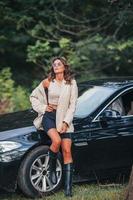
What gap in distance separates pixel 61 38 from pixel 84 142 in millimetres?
9548

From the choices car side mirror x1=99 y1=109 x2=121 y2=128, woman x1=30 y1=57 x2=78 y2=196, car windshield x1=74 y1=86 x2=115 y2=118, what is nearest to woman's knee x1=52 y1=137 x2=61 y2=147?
woman x1=30 y1=57 x2=78 y2=196

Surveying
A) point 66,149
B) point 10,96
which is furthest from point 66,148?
point 10,96

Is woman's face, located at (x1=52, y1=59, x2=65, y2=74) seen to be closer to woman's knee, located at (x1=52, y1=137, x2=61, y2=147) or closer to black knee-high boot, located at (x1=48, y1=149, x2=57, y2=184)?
woman's knee, located at (x1=52, y1=137, x2=61, y2=147)

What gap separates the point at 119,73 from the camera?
20.6 m

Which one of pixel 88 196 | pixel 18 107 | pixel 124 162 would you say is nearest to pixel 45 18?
pixel 18 107

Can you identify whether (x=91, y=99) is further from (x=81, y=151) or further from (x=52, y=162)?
(x=52, y=162)

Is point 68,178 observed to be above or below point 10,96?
below

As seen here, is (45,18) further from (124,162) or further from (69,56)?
(124,162)

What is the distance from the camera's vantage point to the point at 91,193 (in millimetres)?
8469

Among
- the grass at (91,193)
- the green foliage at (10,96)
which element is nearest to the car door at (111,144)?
the grass at (91,193)

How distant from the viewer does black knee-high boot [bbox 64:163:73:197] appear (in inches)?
344

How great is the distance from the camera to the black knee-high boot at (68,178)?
874 cm

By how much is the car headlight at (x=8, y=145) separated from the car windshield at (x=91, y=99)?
1168 millimetres

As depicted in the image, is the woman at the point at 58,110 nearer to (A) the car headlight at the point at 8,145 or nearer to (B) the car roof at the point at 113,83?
(A) the car headlight at the point at 8,145
